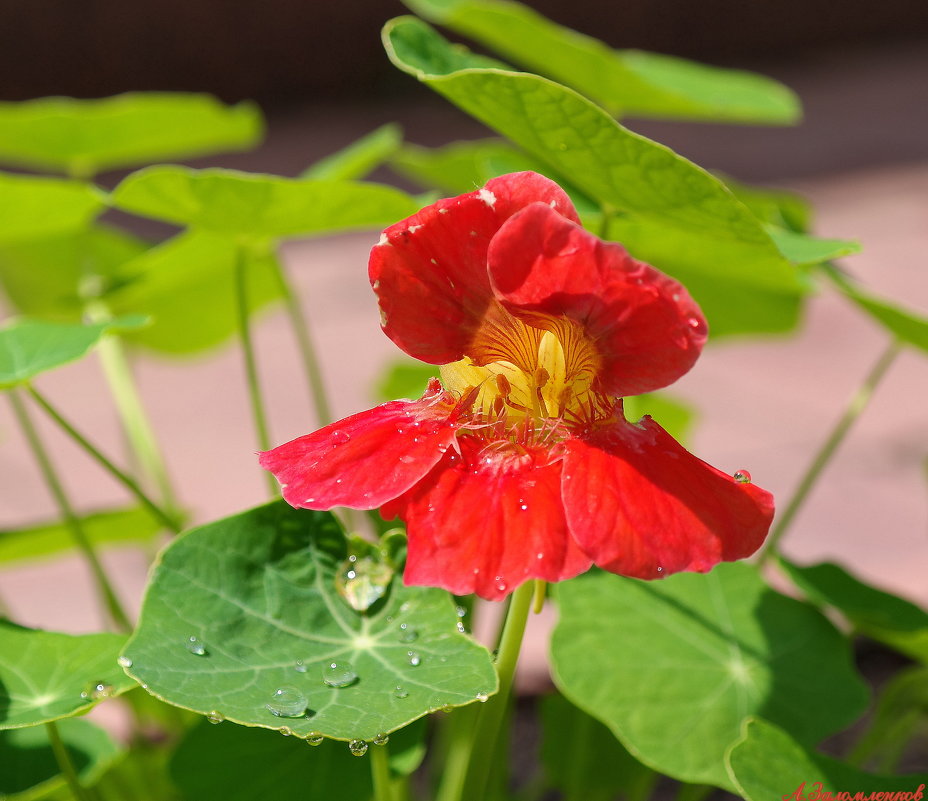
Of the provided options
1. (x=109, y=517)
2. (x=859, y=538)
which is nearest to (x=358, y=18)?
(x=859, y=538)

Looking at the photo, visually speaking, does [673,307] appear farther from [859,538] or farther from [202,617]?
[859,538]

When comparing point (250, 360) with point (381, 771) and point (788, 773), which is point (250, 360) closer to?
point (381, 771)

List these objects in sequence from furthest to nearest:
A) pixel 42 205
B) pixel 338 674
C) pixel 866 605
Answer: pixel 42 205
pixel 866 605
pixel 338 674

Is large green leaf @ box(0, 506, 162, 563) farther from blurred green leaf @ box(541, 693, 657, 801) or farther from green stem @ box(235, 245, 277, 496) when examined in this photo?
blurred green leaf @ box(541, 693, 657, 801)

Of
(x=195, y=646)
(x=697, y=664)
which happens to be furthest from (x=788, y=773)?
(x=195, y=646)

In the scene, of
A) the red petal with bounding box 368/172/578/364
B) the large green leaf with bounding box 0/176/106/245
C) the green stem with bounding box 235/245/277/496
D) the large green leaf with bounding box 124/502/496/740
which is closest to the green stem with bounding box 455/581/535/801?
the large green leaf with bounding box 124/502/496/740

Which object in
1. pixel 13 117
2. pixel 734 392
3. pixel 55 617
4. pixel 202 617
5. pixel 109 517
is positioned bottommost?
pixel 734 392
